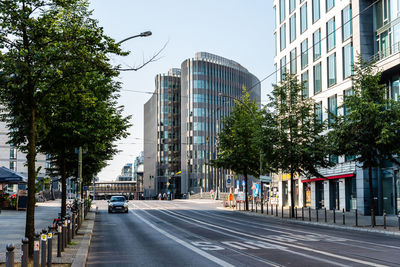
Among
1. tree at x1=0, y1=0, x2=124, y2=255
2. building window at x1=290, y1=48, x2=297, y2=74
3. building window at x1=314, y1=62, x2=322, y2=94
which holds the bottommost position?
tree at x1=0, y1=0, x2=124, y2=255

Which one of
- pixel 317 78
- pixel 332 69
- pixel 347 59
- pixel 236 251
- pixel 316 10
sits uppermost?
pixel 316 10

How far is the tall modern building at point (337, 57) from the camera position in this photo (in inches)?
1337

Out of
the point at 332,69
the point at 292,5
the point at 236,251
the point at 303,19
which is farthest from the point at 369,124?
the point at 292,5

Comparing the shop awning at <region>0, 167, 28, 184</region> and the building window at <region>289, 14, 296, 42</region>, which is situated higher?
the building window at <region>289, 14, 296, 42</region>

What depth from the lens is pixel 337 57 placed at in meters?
42.2

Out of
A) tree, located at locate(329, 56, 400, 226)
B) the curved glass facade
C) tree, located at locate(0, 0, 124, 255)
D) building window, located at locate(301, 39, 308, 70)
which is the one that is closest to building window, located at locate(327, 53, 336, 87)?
building window, located at locate(301, 39, 308, 70)

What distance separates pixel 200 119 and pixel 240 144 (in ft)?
273

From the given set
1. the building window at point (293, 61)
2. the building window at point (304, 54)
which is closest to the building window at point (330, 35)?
the building window at point (304, 54)

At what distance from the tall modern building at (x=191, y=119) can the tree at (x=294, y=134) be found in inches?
3424

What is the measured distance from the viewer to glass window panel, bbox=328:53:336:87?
4297cm

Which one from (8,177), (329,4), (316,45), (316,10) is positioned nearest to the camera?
(8,177)

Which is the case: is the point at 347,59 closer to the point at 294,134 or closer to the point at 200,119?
the point at 294,134

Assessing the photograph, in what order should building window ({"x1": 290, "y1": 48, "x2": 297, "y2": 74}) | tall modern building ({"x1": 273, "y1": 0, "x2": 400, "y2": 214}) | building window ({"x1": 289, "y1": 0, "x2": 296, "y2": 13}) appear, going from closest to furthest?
tall modern building ({"x1": 273, "y1": 0, "x2": 400, "y2": 214}) < building window ({"x1": 290, "y1": 48, "x2": 297, "y2": 74}) < building window ({"x1": 289, "y1": 0, "x2": 296, "y2": 13})

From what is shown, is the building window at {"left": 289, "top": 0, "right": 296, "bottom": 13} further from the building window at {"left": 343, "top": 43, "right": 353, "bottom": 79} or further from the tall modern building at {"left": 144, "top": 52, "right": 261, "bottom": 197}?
the tall modern building at {"left": 144, "top": 52, "right": 261, "bottom": 197}
